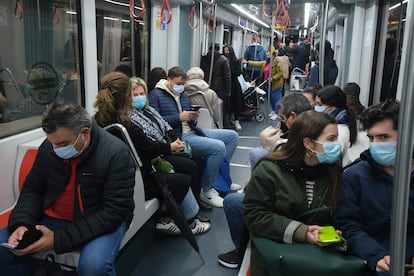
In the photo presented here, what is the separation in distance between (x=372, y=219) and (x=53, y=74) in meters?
2.52

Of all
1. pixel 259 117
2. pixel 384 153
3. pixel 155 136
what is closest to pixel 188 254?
pixel 155 136

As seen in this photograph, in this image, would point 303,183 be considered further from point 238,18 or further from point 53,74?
point 238,18

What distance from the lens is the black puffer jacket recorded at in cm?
198

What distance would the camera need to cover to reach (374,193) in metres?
1.78

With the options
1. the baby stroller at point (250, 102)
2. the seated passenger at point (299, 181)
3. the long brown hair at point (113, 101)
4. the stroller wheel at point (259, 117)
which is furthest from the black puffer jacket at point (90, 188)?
the stroller wheel at point (259, 117)

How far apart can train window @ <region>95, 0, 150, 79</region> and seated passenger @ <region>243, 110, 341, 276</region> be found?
102 inches

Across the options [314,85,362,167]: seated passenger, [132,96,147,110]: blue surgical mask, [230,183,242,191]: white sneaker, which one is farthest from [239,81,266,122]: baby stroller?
[132,96,147,110]: blue surgical mask

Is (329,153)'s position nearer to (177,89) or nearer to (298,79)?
(177,89)

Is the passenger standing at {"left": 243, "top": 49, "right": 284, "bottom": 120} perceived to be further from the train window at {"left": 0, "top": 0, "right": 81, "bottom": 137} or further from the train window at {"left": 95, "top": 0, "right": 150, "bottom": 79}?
the train window at {"left": 0, "top": 0, "right": 81, "bottom": 137}

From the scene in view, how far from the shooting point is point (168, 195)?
268cm

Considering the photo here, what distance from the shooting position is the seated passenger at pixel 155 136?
280 centimetres

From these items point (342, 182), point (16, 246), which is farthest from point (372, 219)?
point (16, 246)

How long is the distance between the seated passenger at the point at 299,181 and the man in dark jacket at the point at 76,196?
68 centimetres

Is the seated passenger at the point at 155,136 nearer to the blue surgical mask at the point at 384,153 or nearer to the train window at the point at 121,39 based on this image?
the train window at the point at 121,39
